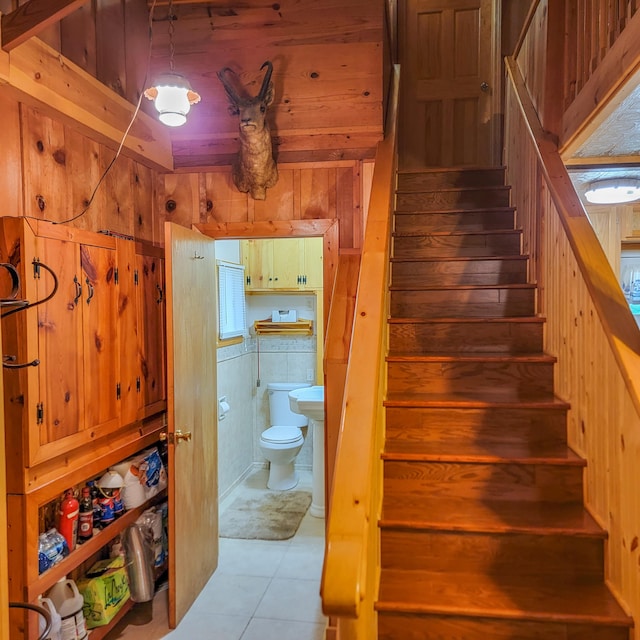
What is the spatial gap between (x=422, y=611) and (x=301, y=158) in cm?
226

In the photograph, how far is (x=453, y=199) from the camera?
10.8 feet

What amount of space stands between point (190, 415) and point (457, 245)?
184cm

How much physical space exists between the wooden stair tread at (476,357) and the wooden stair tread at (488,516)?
0.64 meters

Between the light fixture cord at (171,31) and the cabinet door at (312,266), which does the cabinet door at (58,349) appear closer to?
the light fixture cord at (171,31)

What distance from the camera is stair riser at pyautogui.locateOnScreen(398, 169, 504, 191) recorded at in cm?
340

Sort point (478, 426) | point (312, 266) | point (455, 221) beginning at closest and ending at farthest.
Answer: point (478, 426) < point (455, 221) < point (312, 266)

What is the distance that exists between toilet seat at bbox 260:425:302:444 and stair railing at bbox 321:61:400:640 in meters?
2.30

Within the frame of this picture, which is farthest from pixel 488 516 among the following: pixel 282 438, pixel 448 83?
pixel 448 83

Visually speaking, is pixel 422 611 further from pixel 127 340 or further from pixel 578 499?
pixel 127 340

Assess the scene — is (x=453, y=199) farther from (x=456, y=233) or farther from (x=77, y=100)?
(x=77, y=100)

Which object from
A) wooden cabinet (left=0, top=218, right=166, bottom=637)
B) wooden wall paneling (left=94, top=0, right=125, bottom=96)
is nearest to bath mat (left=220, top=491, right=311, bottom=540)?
wooden cabinet (left=0, top=218, right=166, bottom=637)

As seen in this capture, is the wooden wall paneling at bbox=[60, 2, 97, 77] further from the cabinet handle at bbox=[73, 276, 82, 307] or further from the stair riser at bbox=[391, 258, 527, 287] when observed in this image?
the stair riser at bbox=[391, 258, 527, 287]

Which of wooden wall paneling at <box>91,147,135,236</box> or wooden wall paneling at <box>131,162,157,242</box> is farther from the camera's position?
wooden wall paneling at <box>131,162,157,242</box>

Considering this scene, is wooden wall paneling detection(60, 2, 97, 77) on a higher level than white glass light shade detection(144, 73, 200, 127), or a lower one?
higher
